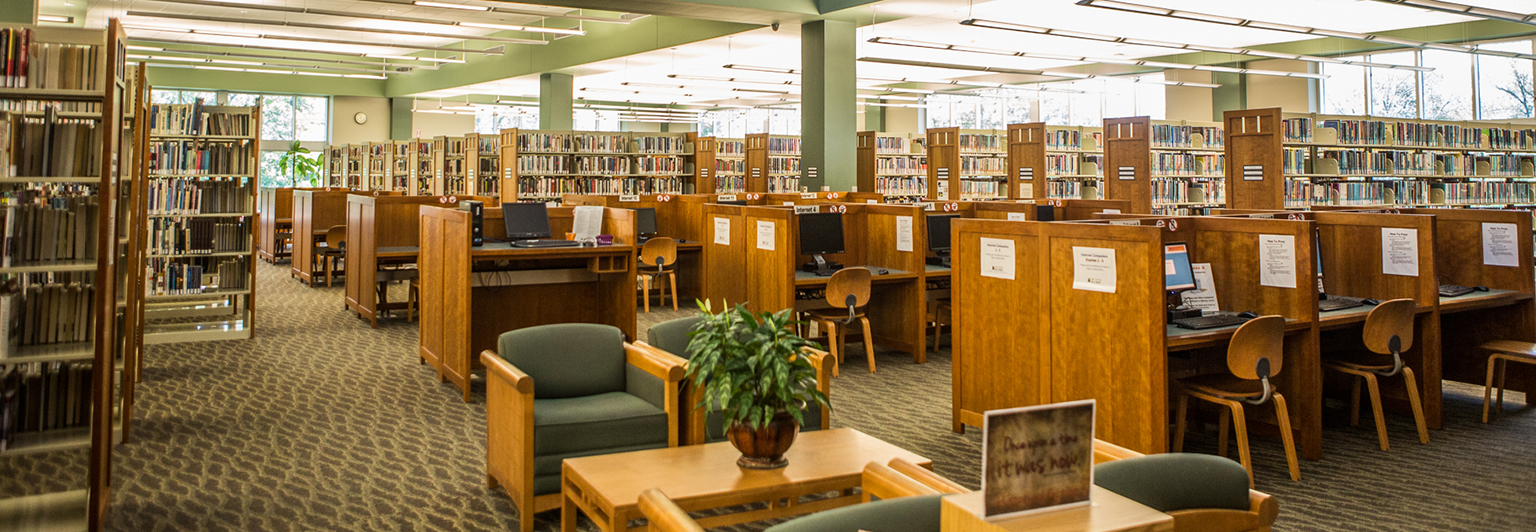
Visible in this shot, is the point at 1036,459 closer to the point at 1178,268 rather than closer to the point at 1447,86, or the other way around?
the point at 1178,268

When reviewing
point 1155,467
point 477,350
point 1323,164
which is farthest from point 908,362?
point 1323,164

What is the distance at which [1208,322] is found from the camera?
412cm

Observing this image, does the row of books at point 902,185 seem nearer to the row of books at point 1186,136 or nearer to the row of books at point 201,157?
the row of books at point 1186,136

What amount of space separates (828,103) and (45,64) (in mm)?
8802

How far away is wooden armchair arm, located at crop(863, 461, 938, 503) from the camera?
2.24m

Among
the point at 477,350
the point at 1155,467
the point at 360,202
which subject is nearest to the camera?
the point at 1155,467

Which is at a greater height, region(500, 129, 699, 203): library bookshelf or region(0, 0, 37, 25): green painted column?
region(500, 129, 699, 203): library bookshelf

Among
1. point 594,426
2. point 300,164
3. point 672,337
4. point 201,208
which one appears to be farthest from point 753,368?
point 300,164

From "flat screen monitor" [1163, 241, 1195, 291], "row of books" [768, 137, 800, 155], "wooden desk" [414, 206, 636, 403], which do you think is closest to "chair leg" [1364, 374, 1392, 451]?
"flat screen monitor" [1163, 241, 1195, 291]

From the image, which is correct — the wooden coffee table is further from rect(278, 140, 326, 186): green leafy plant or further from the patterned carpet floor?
rect(278, 140, 326, 186): green leafy plant

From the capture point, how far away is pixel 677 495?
2.60m

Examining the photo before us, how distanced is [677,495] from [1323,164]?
11397 mm

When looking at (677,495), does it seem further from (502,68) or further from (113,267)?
(502,68)

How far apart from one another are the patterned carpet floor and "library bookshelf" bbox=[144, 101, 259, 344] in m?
1.07
